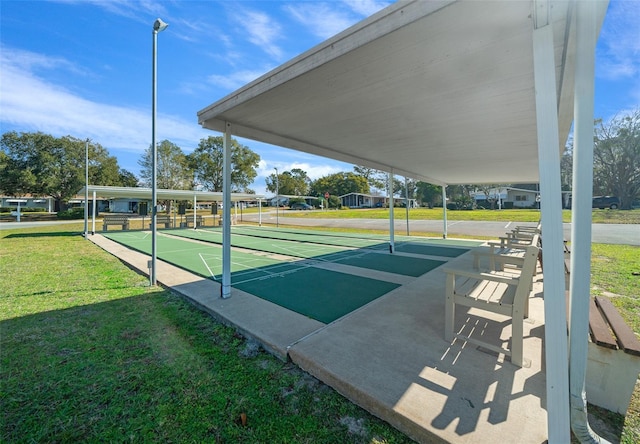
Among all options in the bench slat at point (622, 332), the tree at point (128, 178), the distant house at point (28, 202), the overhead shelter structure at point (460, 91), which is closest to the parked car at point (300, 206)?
the tree at point (128, 178)

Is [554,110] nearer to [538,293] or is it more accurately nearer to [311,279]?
[538,293]

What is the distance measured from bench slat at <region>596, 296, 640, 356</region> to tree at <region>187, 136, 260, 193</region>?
127ft

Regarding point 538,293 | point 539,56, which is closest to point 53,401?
point 539,56

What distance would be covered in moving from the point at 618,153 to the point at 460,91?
25.1m

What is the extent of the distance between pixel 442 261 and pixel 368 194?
4864 centimetres

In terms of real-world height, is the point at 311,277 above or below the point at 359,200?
below

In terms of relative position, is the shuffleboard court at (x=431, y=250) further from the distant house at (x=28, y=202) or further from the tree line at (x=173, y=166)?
the distant house at (x=28, y=202)

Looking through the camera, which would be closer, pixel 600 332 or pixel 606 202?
pixel 600 332

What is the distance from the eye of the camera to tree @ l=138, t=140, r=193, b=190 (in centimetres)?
3217

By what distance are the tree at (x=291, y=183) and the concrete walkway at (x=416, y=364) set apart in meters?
50.8

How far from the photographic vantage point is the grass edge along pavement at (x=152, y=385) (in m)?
1.83

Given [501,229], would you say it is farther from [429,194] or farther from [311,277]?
[429,194]

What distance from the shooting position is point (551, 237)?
1.55 meters

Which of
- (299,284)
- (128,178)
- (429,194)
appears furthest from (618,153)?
(128,178)
